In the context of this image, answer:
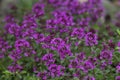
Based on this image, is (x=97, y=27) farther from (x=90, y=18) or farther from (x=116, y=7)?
(x=116, y=7)

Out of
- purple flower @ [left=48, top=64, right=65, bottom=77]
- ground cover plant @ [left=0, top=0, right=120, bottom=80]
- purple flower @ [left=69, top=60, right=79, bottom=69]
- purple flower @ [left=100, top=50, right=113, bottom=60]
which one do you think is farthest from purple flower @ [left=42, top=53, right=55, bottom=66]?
purple flower @ [left=100, top=50, right=113, bottom=60]

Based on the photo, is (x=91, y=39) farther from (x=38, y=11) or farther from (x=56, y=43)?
(x=38, y=11)

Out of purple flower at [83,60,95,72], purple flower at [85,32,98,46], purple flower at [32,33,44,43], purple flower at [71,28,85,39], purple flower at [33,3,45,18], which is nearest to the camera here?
purple flower at [83,60,95,72]

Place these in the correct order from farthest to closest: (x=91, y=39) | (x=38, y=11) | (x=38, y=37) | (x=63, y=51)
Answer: (x=38, y=11) < (x=38, y=37) < (x=91, y=39) < (x=63, y=51)

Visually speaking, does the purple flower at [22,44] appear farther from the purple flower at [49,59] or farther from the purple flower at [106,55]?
the purple flower at [106,55]

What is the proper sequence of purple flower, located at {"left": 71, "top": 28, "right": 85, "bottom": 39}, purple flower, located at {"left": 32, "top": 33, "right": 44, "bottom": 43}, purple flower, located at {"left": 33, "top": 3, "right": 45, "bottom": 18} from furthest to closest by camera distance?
purple flower, located at {"left": 33, "top": 3, "right": 45, "bottom": 18} → purple flower, located at {"left": 32, "top": 33, "right": 44, "bottom": 43} → purple flower, located at {"left": 71, "top": 28, "right": 85, "bottom": 39}

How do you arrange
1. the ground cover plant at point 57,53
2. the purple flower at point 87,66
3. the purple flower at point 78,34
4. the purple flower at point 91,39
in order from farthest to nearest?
1. the purple flower at point 78,34
2. the purple flower at point 91,39
3. the ground cover plant at point 57,53
4. the purple flower at point 87,66

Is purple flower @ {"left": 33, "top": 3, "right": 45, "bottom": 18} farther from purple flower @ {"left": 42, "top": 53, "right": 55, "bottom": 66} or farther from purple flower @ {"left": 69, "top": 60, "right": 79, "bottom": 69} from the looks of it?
purple flower @ {"left": 69, "top": 60, "right": 79, "bottom": 69}

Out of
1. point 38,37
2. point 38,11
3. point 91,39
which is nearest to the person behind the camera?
point 91,39

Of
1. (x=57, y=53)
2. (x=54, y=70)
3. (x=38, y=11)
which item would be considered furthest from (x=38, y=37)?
(x=38, y=11)

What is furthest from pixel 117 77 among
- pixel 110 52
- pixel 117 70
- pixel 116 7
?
pixel 116 7

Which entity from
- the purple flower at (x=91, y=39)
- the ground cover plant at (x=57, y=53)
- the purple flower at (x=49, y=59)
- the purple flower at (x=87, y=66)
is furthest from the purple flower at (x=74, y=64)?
the purple flower at (x=91, y=39)
